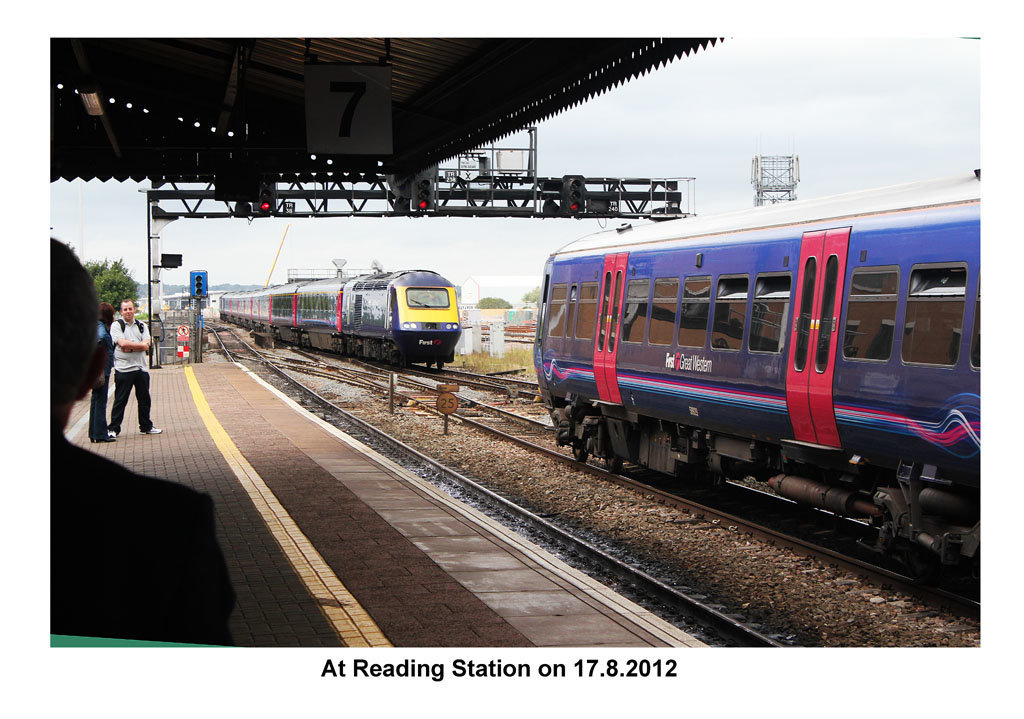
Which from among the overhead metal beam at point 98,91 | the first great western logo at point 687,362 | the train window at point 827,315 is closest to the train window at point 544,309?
the first great western logo at point 687,362

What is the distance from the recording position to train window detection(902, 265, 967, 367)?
6881 millimetres

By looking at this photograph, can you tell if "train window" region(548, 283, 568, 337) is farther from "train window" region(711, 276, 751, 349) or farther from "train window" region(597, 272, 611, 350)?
"train window" region(711, 276, 751, 349)

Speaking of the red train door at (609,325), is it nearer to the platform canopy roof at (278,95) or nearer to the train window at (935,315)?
the platform canopy roof at (278,95)

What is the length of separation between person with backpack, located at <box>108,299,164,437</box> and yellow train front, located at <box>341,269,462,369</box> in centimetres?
1648

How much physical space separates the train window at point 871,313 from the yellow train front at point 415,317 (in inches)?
979

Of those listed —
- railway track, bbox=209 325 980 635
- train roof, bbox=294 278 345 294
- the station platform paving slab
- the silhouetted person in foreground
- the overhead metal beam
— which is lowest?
railway track, bbox=209 325 980 635

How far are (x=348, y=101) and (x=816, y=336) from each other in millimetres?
5343

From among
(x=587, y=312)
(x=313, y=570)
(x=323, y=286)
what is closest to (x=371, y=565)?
(x=313, y=570)

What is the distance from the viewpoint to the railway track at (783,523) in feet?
25.4

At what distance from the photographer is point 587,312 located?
13039 millimetres

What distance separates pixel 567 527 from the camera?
35.1 feet

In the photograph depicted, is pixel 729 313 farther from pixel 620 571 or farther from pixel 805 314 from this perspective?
pixel 620 571

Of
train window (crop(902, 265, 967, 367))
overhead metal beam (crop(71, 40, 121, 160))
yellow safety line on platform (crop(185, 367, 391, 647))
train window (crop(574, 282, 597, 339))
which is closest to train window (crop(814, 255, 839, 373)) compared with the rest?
train window (crop(902, 265, 967, 367))

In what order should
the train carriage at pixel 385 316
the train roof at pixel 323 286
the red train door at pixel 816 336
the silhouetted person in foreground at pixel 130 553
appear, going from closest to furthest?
the silhouetted person in foreground at pixel 130 553 → the red train door at pixel 816 336 → the train carriage at pixel 385 316 → the train roof at pixel 323 286
